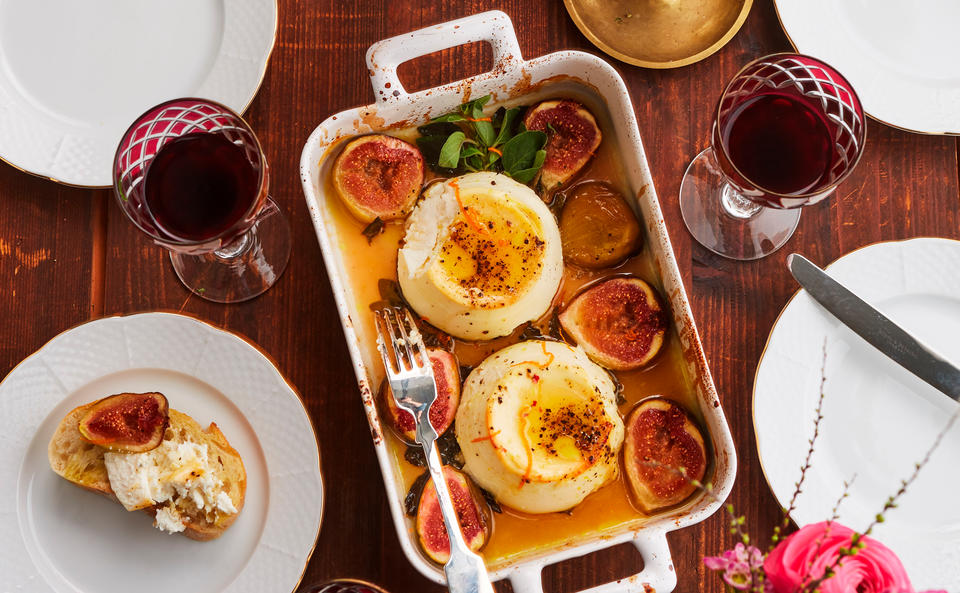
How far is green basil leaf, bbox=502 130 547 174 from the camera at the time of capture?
201 cm

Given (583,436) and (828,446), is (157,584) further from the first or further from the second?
(828,446)

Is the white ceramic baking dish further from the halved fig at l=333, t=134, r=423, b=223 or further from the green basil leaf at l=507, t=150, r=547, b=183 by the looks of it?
the green basil leaf at l=507, t=150, r=547, b=183

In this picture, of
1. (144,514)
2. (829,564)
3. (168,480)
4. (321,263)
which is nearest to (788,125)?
(829,564)

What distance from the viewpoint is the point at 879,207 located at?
2.20m

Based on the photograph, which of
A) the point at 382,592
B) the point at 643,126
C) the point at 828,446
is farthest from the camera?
the point at 643,126

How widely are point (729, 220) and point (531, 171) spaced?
1.89 ft

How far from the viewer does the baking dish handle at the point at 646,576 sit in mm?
1769

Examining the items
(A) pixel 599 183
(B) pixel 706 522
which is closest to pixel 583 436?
(B) pixel 706 522

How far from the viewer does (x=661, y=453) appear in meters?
1.94

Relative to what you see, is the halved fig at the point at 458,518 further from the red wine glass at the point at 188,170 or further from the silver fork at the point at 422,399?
the red wine glass at the point at 188,170

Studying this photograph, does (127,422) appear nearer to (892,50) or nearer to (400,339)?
(400,339)

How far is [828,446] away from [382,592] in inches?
47.2

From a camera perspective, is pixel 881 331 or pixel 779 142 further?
pixel 881 331

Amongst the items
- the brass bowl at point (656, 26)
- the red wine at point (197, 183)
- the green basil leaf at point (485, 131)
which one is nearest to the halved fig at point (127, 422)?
the red wine at point (197, 183)
